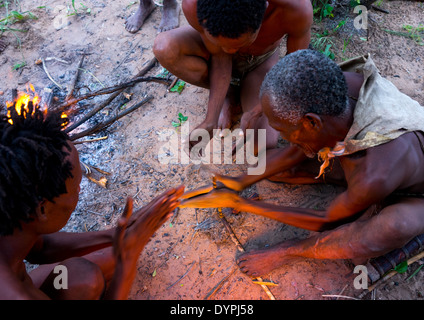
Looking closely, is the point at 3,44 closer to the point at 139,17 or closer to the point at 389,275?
the point at 139,17

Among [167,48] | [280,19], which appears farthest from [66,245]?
[280,19]

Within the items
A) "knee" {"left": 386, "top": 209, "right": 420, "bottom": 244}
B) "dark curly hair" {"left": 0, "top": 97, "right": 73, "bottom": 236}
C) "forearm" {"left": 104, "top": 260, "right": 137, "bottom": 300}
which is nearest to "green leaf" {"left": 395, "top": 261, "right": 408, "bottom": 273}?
"knee" {"left": 386, "top": 209, "right": 420, "bottom": 244}

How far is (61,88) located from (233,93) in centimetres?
168

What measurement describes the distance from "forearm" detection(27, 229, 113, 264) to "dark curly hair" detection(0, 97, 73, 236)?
0.53 m

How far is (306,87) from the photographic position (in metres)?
1.61

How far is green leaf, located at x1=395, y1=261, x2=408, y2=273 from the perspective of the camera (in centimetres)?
201

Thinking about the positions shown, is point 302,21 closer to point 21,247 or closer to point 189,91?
point 189,91

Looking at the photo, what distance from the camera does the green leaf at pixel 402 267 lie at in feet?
6.59

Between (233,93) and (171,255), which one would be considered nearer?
(171,255)

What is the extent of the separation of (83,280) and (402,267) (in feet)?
5.77

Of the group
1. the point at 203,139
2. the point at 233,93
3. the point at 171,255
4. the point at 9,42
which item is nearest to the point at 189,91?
the point at 233,93

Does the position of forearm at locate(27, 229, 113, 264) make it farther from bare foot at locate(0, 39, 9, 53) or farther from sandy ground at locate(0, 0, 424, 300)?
bare foot at locate(0, 39, 9, 53)

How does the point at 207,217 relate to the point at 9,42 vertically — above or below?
below

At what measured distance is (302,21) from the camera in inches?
92.0
